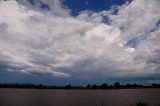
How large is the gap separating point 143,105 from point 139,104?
1.48 ft

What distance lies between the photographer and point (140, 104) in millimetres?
26922

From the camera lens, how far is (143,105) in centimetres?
2684

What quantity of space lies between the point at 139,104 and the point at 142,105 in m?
0.35

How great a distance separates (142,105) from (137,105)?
1.97 ft

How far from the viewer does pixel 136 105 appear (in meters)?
26.6

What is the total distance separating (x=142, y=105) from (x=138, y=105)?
1.53ft

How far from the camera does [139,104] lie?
26.9m

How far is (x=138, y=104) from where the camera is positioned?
26.9 metres

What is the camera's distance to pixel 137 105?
87.8 feet

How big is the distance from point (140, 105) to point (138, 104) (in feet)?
0.80

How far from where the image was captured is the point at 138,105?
26828mm

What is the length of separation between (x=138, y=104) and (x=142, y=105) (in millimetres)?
454

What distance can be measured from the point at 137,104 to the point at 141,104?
0.48 metres

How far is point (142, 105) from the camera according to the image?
26859 mm
